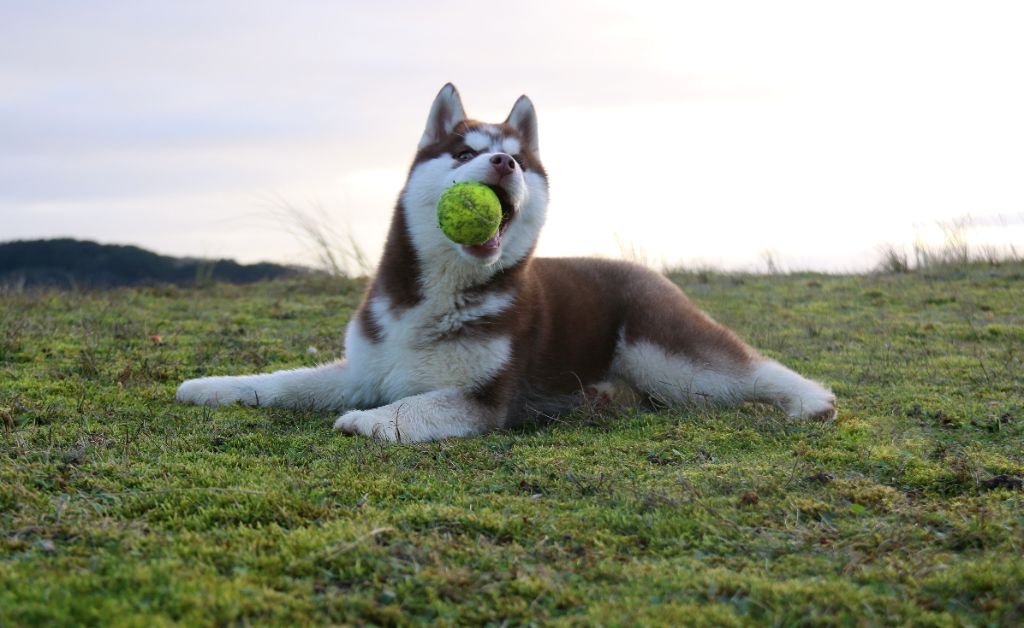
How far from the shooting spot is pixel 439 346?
5551 millimetres

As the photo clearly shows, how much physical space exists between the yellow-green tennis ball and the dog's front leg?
0.86 m

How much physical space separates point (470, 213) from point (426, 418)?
42.8 inches

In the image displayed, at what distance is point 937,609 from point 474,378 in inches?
116

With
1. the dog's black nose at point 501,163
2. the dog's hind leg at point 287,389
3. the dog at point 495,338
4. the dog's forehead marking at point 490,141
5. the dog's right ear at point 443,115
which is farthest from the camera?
the dog's right ear at point 443,115

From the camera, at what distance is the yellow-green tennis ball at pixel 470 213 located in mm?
5156

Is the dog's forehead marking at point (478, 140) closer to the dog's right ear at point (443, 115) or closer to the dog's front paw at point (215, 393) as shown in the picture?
the dog's right ear at point (443, 115)

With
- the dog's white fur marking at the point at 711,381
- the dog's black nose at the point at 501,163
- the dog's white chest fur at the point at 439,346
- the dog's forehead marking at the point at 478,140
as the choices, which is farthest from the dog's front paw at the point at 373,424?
the dog's white fur marking at the point at 711,381

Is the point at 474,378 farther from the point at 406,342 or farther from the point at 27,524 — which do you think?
the point at 27,524

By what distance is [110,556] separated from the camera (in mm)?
3133

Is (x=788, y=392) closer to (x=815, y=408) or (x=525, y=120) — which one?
(x=815, y=408)

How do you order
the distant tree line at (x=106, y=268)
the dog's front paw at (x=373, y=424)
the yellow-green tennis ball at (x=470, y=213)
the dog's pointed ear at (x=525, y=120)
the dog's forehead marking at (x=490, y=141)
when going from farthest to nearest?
1. the distant tree line at (x=106, y=268)
2. the dog's pointed ear at (x=525, y=120)
3. the dog's forehead marking at (x=490, y=141)
4. the yellow-green tennis ball at (x=470, y=213)
5. the dog's front paw at (x=373, y=424)

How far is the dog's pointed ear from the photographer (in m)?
6.33

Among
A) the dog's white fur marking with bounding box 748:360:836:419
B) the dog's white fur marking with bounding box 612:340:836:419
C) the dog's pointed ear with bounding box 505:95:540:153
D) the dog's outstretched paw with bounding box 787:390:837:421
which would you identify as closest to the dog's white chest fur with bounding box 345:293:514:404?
the dog's white fur marking with bounding box 612:340:836:419

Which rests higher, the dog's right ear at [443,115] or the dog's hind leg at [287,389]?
the dog's right ear at [443,115]
